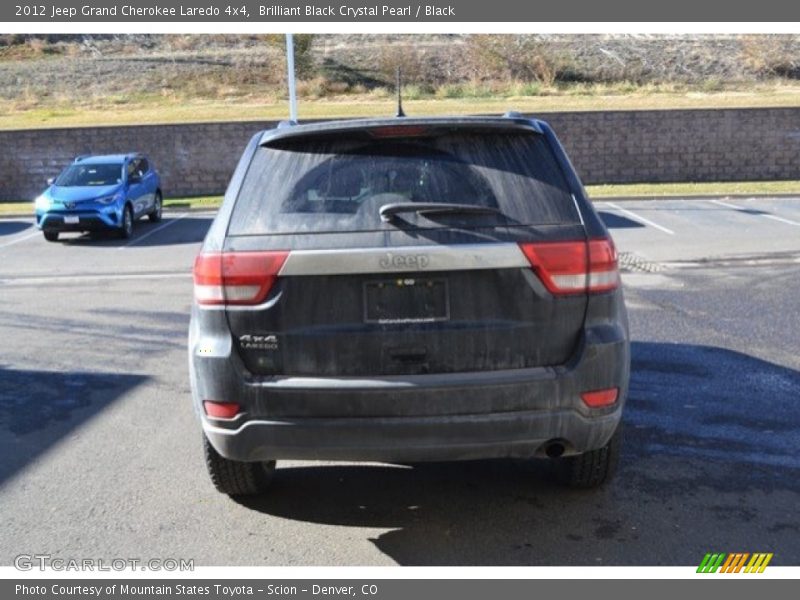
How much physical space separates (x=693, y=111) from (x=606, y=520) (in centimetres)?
2440

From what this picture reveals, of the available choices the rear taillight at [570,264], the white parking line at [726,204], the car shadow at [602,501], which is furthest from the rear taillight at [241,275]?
the white parking line at [726,204]

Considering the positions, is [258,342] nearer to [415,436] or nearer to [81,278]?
[415,436]

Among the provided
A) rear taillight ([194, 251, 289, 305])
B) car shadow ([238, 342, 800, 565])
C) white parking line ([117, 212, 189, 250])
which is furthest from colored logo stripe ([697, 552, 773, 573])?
white parking line ([117, 212, 189, 250])

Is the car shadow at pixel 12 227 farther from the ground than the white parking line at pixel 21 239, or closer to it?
closer to it

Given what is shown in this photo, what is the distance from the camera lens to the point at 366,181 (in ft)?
14.2

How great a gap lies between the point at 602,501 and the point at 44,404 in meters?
4.22

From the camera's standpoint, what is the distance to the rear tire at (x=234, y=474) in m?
4.89

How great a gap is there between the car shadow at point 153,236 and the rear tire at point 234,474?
12856 mm

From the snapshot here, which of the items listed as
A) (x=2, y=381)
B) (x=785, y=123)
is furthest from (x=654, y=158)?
(x=2, y=381)

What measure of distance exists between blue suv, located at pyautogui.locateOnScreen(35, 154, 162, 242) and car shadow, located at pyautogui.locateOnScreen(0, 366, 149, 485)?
10.4 m

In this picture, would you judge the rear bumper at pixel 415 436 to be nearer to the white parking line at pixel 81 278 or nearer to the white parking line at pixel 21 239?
the white parking line at pixel 81 278

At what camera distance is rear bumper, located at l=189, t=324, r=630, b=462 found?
13.4 ft

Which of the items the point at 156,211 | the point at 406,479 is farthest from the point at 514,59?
the point at 406,479
